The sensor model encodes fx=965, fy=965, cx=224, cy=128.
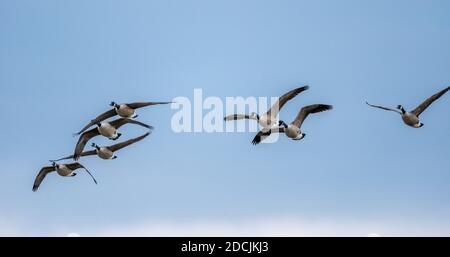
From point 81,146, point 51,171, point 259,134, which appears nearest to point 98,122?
point 81,146

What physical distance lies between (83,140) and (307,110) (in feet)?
20.0

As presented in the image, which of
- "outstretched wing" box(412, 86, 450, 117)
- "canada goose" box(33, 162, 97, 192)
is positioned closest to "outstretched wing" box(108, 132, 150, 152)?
"canada goose" box(33, 162, 97, 192)

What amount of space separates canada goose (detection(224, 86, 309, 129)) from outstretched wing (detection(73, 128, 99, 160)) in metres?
3.93

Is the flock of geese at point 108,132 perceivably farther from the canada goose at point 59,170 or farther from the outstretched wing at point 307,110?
the outstretched wing at point 307,110

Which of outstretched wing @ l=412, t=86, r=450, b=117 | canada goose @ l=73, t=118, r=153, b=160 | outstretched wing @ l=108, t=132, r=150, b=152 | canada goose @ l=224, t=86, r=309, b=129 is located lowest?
canada goose @ l=224, t=86, r=309, b=129

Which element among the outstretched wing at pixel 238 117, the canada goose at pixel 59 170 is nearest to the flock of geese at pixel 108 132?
the canada goose at pixel 59 170

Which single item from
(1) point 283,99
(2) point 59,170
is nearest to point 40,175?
(2) point 59,170

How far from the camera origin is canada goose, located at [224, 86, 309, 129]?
23672 millimetres

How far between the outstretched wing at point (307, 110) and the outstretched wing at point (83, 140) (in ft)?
17.6

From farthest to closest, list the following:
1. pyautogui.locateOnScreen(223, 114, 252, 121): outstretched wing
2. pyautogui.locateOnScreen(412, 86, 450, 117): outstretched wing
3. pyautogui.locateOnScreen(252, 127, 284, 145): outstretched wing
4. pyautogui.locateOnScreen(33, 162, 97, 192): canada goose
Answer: pyautogui.locateOnScreen(33, 162, 97, 192): canada goose → pyautogui.locateOnScreen(252, 127, 284, 145): outstretched wing → pyautogui.locateOnScreen(223, 114, 252, 121): outstretched wing → pyautogui.locateOnScreen(412, 86, 450, 117): outstretched wing

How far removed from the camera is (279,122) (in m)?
24.8

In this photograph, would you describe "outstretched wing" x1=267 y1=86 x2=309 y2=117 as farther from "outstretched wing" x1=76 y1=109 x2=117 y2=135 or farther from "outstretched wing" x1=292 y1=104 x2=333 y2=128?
"outstretched wing" x1=76 y1=109 x2=117 y2=135

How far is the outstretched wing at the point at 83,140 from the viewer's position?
84.5 ft
